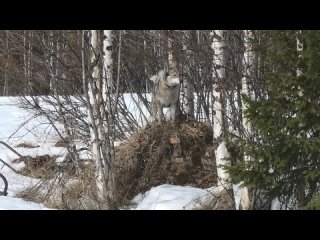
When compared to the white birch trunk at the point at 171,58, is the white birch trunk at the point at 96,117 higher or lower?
lower

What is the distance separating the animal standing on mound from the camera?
32.1 ft

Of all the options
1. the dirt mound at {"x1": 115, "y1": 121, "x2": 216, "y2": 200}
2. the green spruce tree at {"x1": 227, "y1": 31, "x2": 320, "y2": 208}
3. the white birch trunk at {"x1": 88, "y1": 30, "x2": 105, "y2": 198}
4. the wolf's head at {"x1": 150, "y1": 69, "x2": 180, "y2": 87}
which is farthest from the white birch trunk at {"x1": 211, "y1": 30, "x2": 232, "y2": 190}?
the wolf's head at {"x1": 150, "y1": 69, "x2": 180, "y2": 87}

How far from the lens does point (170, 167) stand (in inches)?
379

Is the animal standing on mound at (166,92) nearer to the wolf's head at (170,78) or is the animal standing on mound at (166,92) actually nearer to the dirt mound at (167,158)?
the wolf's head at (170,78)

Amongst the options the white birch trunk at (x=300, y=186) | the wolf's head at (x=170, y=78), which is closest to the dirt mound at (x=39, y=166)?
the wolf's head at (x=170, y=78)

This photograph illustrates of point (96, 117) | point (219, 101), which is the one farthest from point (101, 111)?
point (219, 101)

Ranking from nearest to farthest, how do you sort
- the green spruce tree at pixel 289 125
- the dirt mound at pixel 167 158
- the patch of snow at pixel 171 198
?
the green spruce tree at pixel 289 125, the patch of snow at pixel 171 198, the dirt mound at pixel 167 158

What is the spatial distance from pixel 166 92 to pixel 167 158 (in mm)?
1249

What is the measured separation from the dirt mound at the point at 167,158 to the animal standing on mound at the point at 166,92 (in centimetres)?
29

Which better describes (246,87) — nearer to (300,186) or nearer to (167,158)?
(300,186)

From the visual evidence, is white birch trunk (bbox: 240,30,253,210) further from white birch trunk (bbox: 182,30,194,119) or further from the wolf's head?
white birch trunk (bbox: 182,30,194,119)

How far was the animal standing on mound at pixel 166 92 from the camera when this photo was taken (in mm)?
9797

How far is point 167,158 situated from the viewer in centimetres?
971

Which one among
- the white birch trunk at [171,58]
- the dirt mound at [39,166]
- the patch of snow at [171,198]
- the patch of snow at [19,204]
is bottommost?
the patch of snow at [19,204]
